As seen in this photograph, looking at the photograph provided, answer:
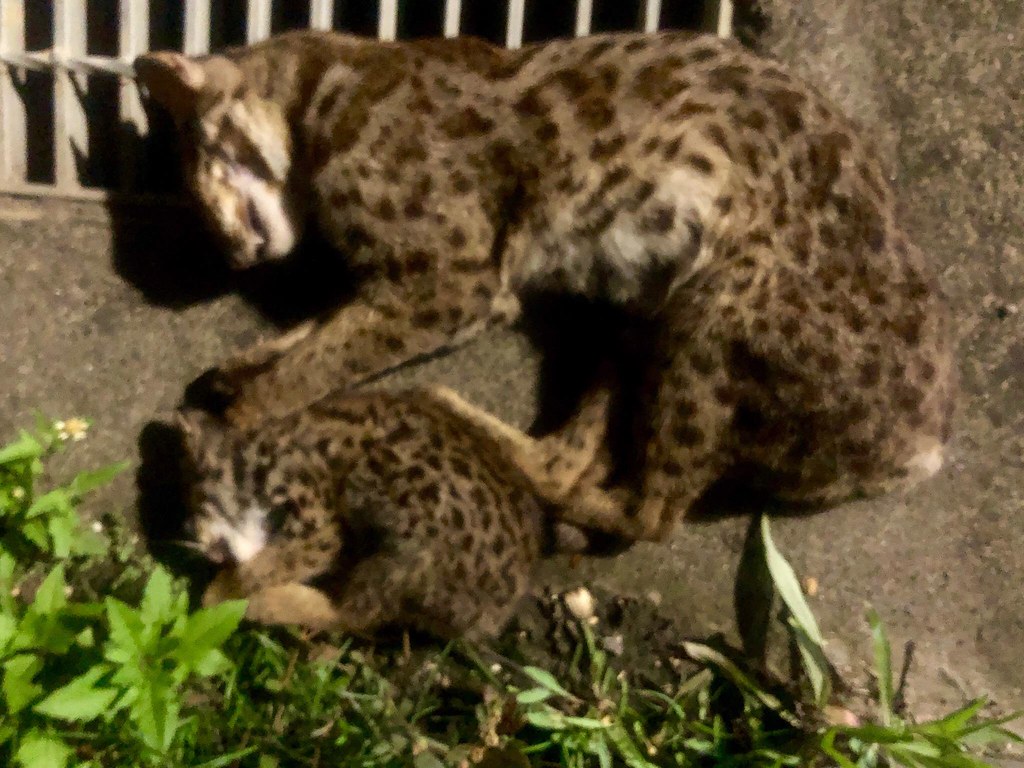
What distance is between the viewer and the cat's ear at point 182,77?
1.76 meters

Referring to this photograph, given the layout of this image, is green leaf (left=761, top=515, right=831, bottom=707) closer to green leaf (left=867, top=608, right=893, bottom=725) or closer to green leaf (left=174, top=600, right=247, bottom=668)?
green leaf (left=867, top=608, right=893, bottom=725)

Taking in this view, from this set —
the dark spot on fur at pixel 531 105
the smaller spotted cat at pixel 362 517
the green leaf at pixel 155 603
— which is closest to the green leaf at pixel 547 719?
the smaller spotted cat at pixel 362 517

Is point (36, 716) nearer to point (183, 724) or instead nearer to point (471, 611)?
point (183, 724)

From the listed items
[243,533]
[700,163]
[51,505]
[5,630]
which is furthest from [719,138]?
[5,630]

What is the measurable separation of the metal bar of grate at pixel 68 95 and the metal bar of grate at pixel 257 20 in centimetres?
33

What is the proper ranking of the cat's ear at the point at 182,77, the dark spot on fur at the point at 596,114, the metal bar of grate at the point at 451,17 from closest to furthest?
1. the cat's ear at the point at 182,77
2. the dark spot on fur at the point at 596,114
3. the metal bar of grate at the point at 451,17

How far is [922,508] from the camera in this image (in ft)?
7.28

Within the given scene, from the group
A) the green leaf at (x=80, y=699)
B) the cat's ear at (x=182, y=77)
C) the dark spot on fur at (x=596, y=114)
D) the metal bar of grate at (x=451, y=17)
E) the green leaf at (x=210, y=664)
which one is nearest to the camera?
the green leaf at (x=80, y=699)

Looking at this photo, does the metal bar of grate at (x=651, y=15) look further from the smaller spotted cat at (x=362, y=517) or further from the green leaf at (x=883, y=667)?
the green leaf at (x=883, y=667)

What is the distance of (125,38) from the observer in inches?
77.9

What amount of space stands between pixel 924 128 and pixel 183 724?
1939 mm

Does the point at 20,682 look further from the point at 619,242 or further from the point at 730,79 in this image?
the point at 730,79

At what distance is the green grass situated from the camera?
1.69 metres

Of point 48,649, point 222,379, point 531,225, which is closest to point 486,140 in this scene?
point 531,225
